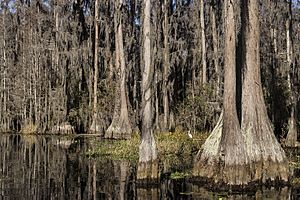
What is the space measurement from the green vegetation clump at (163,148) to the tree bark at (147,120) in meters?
5.11

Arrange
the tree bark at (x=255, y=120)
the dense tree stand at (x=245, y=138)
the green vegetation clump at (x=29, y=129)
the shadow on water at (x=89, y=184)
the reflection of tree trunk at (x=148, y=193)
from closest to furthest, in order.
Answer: the reflection of tree trunk at (x=148, y=193) → the shadow on water at (x=89, y=184) → the dense tree stand at (x=245, y=138) → the tree bark at (x=255, y=120) → the green vegetation clump at (x=29, y=129)

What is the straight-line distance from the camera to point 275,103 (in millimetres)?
24828

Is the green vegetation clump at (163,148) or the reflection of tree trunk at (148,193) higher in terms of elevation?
the green vegetation clump at (163,148)

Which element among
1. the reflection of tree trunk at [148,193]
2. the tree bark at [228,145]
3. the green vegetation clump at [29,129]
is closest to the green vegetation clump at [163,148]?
the tree bark at [228,145]

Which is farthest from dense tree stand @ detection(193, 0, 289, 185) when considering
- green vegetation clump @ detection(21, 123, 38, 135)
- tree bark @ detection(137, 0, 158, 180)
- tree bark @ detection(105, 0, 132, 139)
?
green vegetation clump @ detection(21, 123, 38, 135)

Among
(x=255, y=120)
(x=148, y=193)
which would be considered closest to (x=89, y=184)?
(x=148, y=193)

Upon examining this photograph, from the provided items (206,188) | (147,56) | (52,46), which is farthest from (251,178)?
(52,46)

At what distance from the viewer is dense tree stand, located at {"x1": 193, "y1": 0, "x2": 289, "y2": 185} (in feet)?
36.8

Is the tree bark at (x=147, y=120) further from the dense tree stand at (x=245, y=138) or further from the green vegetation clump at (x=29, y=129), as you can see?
the green vegetation clump at (x=29, y=129)

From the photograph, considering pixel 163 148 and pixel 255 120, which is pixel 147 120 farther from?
pixel 163 148

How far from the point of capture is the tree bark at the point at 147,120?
12.0 meters

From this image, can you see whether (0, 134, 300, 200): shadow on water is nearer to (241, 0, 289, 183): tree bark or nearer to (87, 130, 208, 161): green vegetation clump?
(241, 0, 289, 183): tree bark

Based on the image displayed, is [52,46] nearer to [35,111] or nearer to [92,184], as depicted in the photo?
[35,111]

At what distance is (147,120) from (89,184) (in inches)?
84.9
